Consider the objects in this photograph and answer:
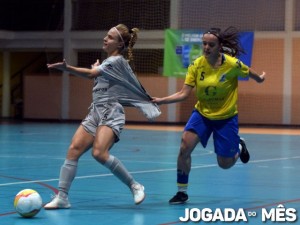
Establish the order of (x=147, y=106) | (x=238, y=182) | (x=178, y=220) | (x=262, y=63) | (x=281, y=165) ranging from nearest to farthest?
(x=178, y=220), (x=147, y=106), (x=238, y=182), (x=281, y=165), (x=262, y=63)

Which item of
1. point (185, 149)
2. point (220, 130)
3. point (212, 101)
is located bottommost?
point (185, 149)

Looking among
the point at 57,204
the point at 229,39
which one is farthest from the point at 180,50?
the point at 57,204

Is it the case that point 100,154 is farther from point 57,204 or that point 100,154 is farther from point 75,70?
point 75,70

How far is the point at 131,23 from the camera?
32.9 meters

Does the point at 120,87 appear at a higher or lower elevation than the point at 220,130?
higher

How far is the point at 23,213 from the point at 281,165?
25.7 ft

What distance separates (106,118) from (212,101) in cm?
133

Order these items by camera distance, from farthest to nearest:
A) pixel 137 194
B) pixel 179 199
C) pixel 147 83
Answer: pixel 147 83
pixel 179 199
pixel 137 194

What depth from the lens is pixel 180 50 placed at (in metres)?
30.9

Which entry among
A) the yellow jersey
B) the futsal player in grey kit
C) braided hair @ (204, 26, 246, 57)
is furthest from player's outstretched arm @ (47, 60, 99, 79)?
braided hair @ (204, 26, 246, 57)

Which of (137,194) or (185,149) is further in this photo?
(185,149)

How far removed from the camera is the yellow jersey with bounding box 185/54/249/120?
9305 mm

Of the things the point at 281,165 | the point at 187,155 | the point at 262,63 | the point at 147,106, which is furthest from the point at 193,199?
the point at 262,63

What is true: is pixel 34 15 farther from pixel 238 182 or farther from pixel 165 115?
pixel 238 182
